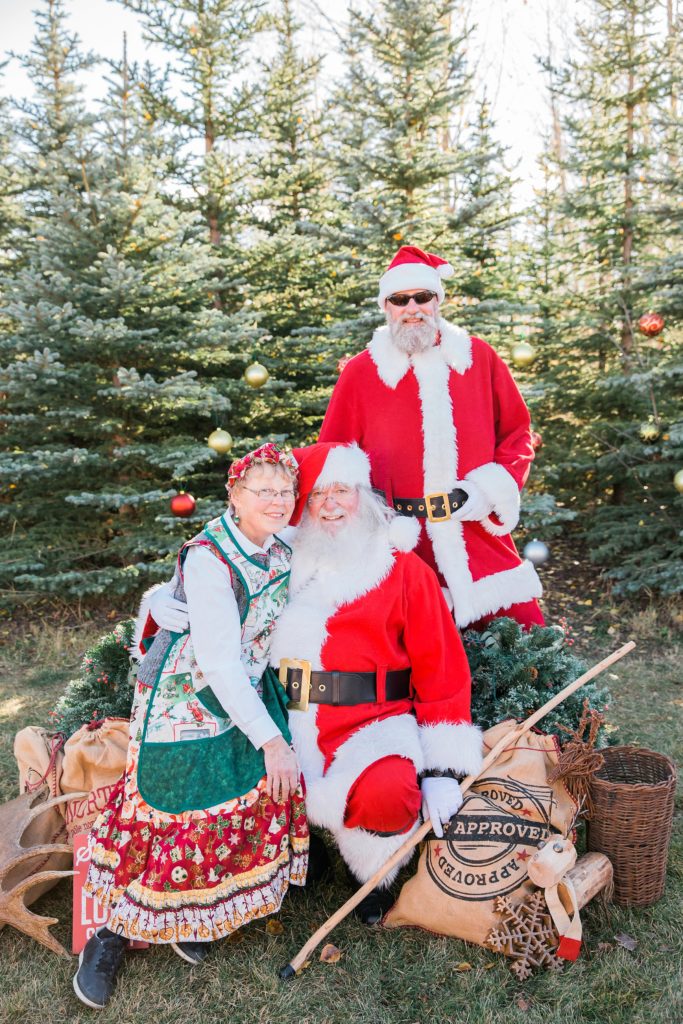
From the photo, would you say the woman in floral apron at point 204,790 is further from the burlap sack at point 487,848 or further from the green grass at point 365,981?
the burlap sack at point 487,848

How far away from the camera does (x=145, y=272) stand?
5688 mm

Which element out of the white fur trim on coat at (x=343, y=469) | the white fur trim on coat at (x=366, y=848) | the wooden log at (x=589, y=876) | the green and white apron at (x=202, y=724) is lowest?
the wooden log at (x=589, y=876)

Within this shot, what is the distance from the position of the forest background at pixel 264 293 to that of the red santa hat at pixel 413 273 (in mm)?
2485

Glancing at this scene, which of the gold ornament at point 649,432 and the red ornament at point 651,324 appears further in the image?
the gold ornament at point 649,432

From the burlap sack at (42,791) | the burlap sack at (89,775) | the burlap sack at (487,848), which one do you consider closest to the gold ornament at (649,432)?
the burlap sack at (487,848)

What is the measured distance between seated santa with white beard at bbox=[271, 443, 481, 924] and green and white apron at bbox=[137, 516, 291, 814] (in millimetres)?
147

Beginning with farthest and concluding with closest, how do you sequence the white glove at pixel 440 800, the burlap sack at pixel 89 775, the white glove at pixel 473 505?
the white glove at pixel 473 505 < the burlap sack at pixel 89 775 < the white glove at pixel 440 800

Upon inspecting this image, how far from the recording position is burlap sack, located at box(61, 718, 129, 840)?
8.96 ft

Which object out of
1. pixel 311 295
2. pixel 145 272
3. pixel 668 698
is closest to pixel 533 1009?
pixel 668 698

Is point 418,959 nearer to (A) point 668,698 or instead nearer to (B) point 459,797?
(B) point 459,797

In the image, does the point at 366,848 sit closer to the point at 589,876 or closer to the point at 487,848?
the point at 487,848

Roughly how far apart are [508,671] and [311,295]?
5546 mm

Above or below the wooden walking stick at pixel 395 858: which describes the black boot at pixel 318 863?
below

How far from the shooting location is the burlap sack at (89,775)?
273cm
